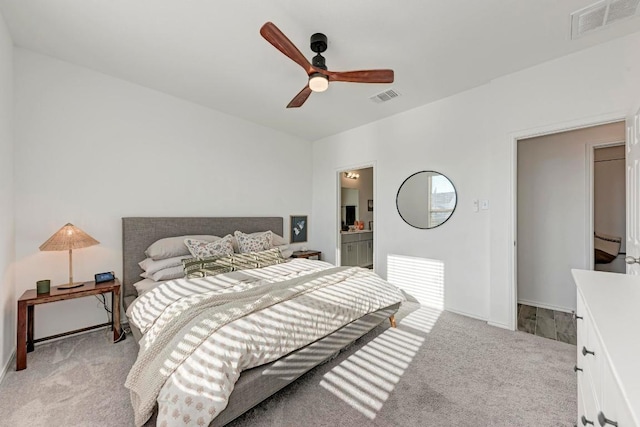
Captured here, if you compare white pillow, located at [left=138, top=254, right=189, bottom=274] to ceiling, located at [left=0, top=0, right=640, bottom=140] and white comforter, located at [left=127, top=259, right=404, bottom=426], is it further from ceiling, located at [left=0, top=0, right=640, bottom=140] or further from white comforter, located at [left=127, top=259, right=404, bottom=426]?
ceiling, located at [left=0, top=0, right=640, bottom=140]

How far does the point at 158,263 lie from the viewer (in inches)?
111

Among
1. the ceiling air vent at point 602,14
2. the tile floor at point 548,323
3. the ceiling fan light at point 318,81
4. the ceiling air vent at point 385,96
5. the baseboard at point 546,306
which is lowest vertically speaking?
the tile floor at point 548,323

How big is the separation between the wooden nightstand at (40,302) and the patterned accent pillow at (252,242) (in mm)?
1366

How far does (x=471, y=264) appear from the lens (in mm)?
3234

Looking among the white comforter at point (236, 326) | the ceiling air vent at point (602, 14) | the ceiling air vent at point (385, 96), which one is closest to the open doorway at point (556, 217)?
the ceiling air vent at point (602, 14)

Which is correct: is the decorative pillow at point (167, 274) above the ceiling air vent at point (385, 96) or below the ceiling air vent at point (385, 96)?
below

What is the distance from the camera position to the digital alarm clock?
265 cm

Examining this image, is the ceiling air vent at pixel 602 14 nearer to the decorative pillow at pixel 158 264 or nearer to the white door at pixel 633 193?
the white door at pixel 633 193

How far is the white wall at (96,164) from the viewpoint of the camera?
2.53 metres

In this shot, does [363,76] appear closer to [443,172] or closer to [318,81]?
[318,81]

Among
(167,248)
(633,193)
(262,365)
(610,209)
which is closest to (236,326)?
(262,365)

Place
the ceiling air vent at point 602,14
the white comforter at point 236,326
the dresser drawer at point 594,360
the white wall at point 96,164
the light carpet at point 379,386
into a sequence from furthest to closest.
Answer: the white wall at point 96,164
the ceiling air vent at point 602,14
the light carpet at point 379,386
the white comforter at point 236,326
the dresser drawer at point 594,360

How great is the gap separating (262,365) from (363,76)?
2264mm

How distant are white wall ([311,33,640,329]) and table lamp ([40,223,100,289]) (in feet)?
11.9
